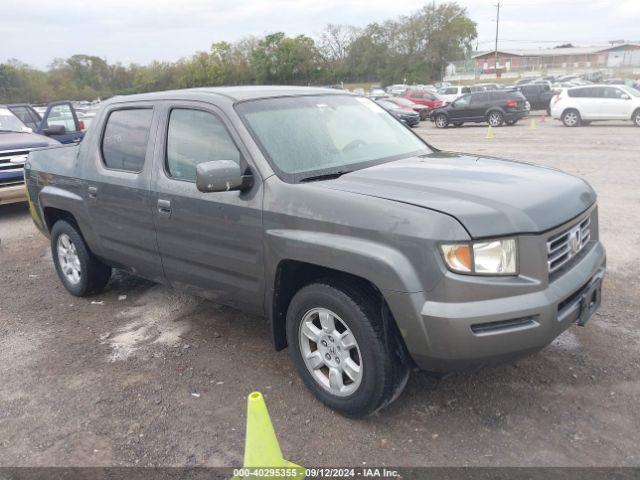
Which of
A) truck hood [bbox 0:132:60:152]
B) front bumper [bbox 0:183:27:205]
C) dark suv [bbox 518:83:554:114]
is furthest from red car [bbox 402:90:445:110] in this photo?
front bumper [bbox 0:183:27:205]

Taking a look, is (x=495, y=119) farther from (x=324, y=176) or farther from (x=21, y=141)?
(x=324, y=176)

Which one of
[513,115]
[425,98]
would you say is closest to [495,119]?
[513,115]

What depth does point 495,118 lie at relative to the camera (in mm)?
23531

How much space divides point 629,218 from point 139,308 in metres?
6.10

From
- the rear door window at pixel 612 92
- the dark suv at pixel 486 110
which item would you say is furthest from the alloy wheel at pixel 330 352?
the dark suv at pixel 486 110

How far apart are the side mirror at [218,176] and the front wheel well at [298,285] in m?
0.56

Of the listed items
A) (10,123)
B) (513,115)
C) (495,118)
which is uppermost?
(10,123)

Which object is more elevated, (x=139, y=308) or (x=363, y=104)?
(x=363, y=104)

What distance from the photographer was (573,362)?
3729 millimetres

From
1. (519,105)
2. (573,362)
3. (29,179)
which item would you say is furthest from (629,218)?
(519,105)

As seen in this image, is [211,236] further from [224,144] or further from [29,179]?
[29,179]

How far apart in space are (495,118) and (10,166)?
19494 millimetres

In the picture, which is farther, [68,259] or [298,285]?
[68,259]

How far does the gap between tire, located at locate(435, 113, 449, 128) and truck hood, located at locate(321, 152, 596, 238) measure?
21.8m
